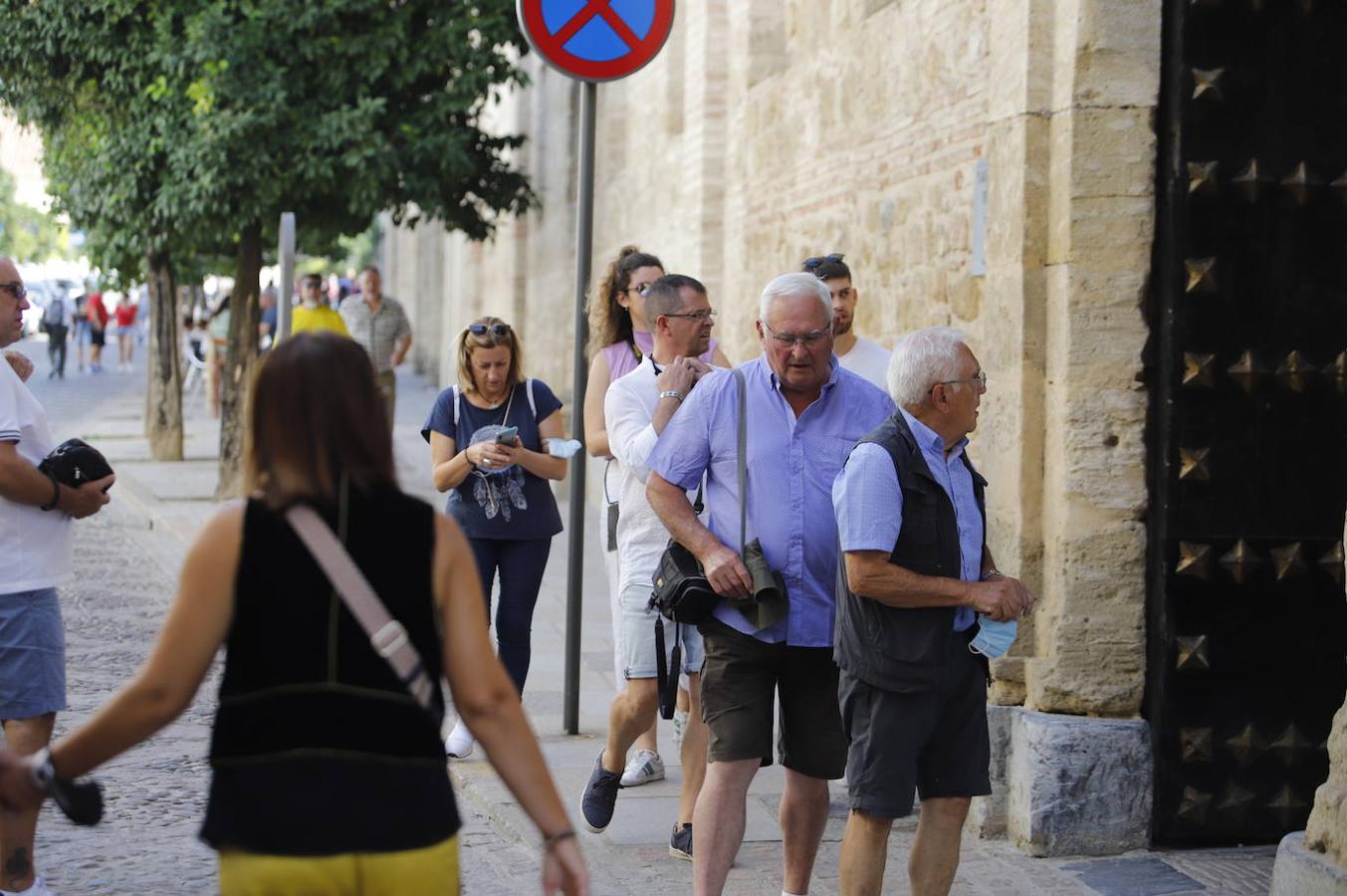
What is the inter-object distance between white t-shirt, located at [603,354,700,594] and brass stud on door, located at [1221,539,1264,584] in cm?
178

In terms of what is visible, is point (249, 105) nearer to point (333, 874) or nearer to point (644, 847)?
point (644, 847)

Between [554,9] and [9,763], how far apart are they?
4726 mm

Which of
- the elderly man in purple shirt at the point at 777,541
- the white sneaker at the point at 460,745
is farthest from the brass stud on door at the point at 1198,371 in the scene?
the white sneaker at the point at 460,745

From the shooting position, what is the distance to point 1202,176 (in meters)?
6.01

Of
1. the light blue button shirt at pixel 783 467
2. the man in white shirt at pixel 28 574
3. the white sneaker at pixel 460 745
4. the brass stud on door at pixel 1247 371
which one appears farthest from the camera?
the white sneaker at pixel 460 745

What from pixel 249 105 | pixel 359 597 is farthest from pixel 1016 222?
pixel 249 105

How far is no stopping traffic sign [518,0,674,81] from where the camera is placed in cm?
721

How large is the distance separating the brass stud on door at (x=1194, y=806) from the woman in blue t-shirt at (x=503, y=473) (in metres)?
2.38

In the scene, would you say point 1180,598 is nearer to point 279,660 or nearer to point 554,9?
point 554,9

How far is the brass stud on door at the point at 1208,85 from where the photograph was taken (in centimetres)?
599

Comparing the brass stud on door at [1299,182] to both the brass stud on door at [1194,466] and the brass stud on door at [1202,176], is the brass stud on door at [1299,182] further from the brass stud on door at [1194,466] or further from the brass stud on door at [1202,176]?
the brass stud on door at [1194,466]

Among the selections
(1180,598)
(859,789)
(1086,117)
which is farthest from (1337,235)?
(859,789)

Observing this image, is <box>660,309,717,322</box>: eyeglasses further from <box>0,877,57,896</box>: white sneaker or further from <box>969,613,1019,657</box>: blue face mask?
<box>0,877,57,896</box>: white sneaker

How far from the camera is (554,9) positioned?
722 cm
